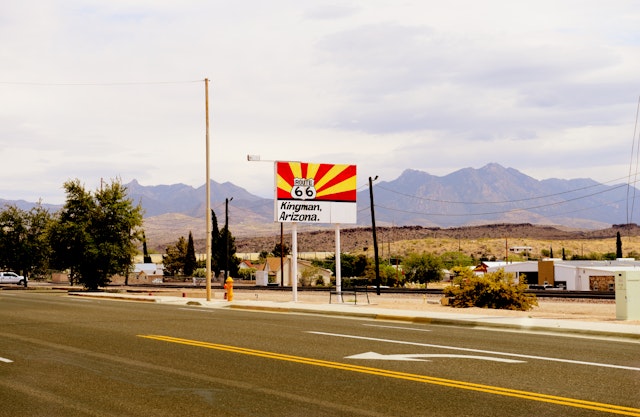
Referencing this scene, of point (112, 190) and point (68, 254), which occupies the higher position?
point (112, 190)

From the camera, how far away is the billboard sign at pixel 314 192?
3516 centimetres

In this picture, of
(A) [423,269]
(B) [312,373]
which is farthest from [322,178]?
(A) [423,269]

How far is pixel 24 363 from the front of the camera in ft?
44.5

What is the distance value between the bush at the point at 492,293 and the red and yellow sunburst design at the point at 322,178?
21.5 feet

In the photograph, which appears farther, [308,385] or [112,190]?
[112,190]

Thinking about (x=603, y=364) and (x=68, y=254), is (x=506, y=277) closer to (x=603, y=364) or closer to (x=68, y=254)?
(x=603, y=364)

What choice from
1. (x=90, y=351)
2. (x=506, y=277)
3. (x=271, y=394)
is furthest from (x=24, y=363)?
(x=506, y=277)

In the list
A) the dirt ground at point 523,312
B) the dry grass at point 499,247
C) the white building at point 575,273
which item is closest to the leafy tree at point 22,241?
the dirt ground at point 523,312

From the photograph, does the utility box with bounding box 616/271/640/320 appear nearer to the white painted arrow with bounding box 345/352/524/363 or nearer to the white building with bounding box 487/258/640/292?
the white painted arrow with bounding box 345/352/524/363

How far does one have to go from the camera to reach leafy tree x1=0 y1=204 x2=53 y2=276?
7131cm

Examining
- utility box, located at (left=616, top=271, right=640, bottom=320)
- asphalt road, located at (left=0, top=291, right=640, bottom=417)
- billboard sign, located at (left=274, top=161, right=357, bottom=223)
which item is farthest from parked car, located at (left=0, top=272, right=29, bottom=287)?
utility box, located at (left=616, top=271, right=640, bottom=320)

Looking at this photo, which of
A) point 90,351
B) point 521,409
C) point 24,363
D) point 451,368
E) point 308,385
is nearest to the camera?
point 521,409

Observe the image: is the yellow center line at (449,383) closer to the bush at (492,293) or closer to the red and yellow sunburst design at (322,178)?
the red and yellow sunburst design at (322,178)

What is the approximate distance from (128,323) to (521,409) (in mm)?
15384
